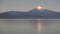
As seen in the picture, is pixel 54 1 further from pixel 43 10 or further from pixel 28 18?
pixel 28 18

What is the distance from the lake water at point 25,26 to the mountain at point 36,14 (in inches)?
2.4

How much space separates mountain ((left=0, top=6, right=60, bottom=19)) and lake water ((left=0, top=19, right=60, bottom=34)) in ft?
0.20

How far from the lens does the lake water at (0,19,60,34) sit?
1.15 meters

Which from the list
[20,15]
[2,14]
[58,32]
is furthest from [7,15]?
[58,32]

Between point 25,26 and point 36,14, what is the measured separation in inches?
8.6

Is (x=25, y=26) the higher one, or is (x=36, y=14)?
(x=36, y=14)

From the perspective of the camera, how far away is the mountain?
1.13m

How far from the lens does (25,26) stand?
117cm

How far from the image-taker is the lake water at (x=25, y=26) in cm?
115

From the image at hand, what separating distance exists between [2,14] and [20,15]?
235 millimetres

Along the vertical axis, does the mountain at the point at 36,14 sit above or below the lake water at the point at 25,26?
above

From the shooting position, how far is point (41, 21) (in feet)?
3.84

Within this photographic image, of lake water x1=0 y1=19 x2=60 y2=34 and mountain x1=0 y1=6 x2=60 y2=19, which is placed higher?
mountain x1=0 y1=6 x2=60 y2=19

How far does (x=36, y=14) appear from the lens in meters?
1.13
